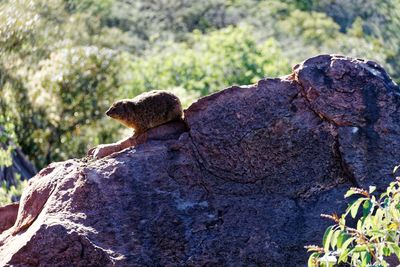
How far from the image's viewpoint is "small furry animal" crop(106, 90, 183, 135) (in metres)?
8.07

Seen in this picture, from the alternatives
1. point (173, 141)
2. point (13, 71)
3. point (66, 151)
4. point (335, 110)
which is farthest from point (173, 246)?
point (66, 151)

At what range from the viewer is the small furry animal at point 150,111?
8.07 meters

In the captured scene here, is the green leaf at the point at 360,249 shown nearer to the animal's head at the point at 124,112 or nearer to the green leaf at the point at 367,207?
the green leaf at the point at 367,207

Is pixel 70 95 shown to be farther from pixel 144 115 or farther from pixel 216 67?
pixel 144 115

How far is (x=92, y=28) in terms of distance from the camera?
90.6ft

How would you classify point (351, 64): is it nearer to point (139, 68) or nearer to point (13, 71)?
point (13, 71)

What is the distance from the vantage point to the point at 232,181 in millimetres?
7730

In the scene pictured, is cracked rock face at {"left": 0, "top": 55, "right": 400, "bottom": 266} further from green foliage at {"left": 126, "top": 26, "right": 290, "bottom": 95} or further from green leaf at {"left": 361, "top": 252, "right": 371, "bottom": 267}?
green foliage at {"left": 126, "top": 26, "right": 290, "bottom": 95}

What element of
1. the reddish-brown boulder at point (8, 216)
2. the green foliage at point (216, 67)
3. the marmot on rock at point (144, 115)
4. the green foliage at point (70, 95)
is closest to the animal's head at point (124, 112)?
the marmot on rock at point (144, 115)

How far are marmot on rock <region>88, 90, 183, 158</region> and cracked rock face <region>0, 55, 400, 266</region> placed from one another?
0.58 feet

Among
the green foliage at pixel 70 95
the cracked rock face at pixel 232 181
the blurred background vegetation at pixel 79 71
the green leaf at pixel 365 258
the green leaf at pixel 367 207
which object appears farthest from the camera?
the green foliage at pixel 70 95

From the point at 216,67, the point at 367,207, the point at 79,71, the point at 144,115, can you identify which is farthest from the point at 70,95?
the point at 367,207

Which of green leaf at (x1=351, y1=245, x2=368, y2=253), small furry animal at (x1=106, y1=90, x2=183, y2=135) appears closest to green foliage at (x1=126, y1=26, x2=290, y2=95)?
small furry animal at (x1=106, y1=90, x2=183, y2=135)

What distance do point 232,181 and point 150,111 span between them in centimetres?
94
